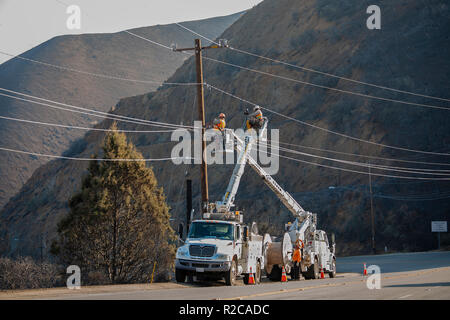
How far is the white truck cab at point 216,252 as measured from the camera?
23.6 m

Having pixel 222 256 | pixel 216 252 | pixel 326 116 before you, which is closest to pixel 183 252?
pixel 216 252

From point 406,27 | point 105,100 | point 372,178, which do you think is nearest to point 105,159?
point 372,178

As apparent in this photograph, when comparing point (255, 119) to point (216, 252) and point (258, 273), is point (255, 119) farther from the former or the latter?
point (216, 252)

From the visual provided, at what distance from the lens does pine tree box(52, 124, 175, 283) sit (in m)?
30.3

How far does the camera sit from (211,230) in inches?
978

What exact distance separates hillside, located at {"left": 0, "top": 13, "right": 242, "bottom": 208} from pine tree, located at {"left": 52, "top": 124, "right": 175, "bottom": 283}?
85.4 m

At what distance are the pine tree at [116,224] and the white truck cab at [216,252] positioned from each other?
19.6 feet
